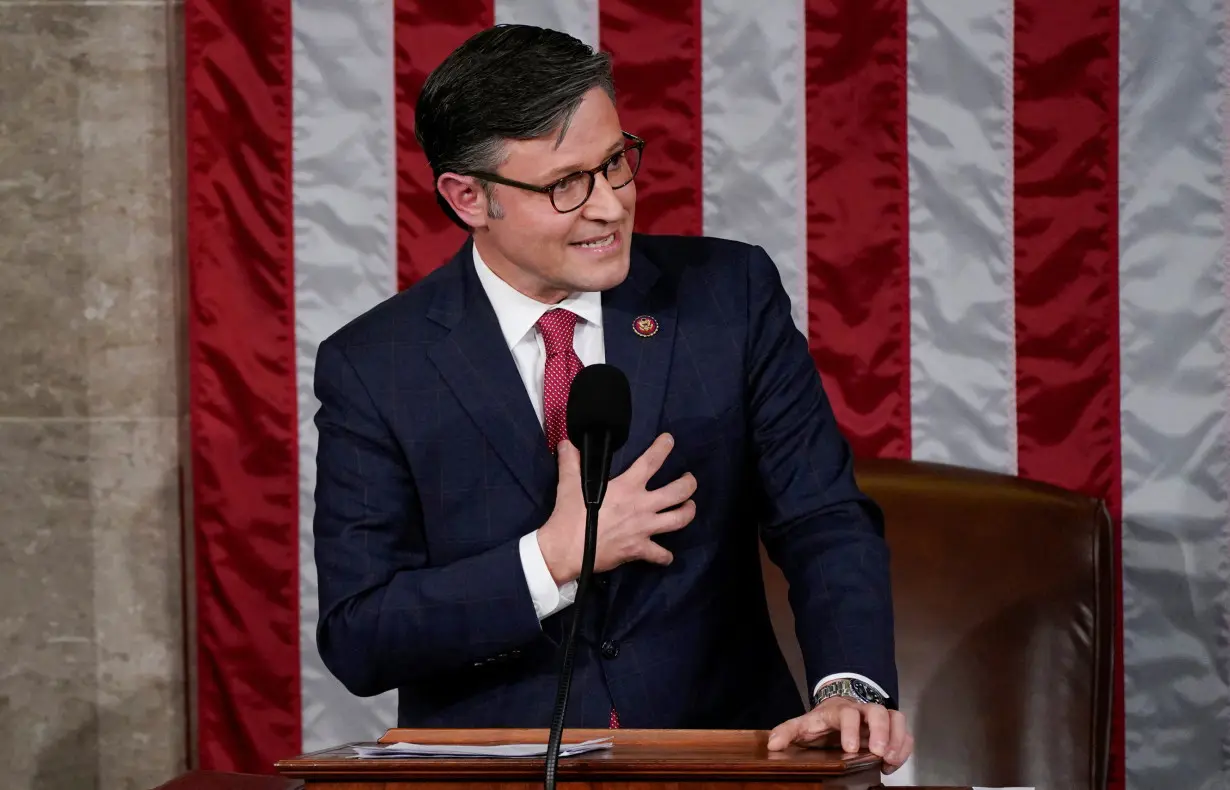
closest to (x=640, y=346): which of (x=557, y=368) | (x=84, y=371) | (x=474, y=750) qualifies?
(x=557, y=368)

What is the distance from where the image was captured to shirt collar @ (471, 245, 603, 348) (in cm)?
196

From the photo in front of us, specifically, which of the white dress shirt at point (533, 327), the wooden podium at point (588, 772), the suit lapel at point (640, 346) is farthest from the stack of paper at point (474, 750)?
the white dress shirt at point (533, 327)

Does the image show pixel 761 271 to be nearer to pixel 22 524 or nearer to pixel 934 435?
pixel 934 435

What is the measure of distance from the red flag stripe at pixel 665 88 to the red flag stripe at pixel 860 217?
23 centimetres

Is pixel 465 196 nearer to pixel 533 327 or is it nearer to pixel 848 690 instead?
pixel 533 327

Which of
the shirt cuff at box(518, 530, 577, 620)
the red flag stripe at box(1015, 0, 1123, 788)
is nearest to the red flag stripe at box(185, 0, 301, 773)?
the shirt cuff at box(518, 530, 577, 620)

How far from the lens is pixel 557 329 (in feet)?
6.44

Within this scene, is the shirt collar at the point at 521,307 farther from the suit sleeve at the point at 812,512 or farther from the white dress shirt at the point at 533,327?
the suit sleeve at the point at 812,512

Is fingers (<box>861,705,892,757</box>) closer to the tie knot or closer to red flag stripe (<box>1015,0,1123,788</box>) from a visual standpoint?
the tie knot

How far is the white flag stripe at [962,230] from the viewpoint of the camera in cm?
280

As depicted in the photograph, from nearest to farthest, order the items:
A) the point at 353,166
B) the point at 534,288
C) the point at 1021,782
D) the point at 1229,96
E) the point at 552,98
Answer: the point at 552,98, the point at 534,288, the point at 1021,782, the point at 1229,96, the point at 353,166

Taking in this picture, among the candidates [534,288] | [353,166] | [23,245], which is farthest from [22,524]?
[534,288]

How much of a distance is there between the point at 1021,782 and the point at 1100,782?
0.14m

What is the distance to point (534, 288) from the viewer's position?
1.97 m
